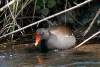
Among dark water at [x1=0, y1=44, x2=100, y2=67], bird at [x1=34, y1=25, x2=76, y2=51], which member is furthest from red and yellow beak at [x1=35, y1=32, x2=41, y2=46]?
dark water at [x1=0, y1=44, x2=100, y2=67]

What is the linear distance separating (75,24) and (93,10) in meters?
0.44

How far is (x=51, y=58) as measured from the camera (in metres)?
6.54

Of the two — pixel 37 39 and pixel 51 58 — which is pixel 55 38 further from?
pixel 51 58

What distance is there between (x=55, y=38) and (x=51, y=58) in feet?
2.51

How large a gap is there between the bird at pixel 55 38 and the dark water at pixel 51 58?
17cm

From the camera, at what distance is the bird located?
280 inches

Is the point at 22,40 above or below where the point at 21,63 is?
above

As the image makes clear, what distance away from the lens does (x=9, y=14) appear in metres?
7.32

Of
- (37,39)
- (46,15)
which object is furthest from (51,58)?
(46,15)

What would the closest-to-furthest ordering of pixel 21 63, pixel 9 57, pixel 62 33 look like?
pixel 21 63, pixel 9 57, pixel 62 33

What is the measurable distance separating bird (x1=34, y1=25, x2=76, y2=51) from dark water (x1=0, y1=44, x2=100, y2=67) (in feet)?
0.56

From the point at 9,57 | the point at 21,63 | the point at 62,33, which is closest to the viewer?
the point at 21,63

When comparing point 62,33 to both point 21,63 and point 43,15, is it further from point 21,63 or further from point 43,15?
point 21,63

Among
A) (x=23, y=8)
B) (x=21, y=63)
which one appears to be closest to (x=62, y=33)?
(x=23, y=8)
